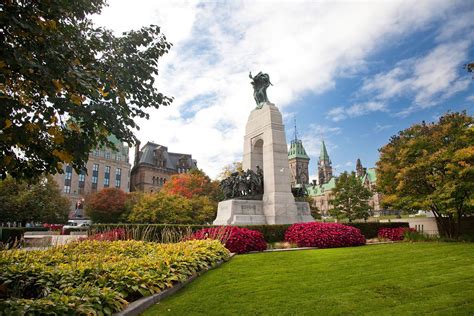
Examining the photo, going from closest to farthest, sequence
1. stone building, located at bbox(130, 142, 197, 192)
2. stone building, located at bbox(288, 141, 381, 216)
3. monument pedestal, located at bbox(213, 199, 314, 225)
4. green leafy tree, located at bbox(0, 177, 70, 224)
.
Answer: monument pedestal, located at bbox(213, 199, 314, 225), green leafy tree, located at bbox(0, 177, 70, 224), stone building, located at bbox(130, 142, 197, 192), stone building, located at bbox(288, 141, 381, 216)

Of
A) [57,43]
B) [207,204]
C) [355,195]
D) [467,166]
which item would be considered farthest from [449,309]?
[355,195]

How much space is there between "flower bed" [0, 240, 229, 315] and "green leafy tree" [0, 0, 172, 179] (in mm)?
1826

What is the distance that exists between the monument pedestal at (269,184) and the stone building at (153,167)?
181 feet

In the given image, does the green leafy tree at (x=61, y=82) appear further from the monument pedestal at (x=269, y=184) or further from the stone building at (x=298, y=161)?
the stone building at (x=298, y=161)

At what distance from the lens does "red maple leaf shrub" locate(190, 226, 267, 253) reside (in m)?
12.1

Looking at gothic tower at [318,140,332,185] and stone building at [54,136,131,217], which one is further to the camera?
gothic tower at [318,140,332,185]

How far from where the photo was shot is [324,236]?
45.9ft

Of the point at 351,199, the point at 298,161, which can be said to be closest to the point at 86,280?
the point at 351,199

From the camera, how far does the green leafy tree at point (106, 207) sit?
133 ft

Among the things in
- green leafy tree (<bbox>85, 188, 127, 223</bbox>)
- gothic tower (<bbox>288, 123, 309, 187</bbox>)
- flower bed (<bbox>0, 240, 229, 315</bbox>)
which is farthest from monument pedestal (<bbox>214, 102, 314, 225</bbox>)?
gothic tower (<bbox>288, 123, 309, 187</bbox>)

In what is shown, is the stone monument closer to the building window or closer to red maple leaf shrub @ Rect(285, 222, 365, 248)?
red maple leaf shrub @ Rect(285, 222, 365, 248)

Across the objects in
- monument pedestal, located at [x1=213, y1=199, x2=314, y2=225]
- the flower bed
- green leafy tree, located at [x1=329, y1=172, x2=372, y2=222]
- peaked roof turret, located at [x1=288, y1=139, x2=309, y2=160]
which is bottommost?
the flower bed

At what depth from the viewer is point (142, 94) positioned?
5738mm

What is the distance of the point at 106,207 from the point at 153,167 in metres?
38.0
